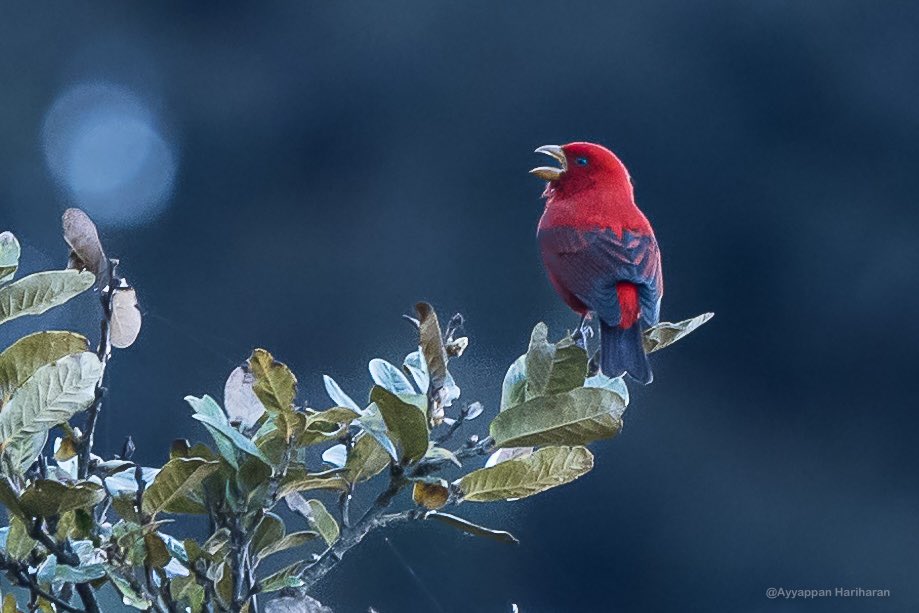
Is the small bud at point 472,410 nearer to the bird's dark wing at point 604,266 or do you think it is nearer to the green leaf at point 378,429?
the green leaf at point 378,429

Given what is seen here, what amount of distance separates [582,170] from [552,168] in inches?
1.8

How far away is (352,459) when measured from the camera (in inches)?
26.0

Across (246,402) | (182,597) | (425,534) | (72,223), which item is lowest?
(425,534)

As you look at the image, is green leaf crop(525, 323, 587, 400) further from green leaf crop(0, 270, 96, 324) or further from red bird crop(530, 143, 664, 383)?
red bird crop(530, 143, 664, 383)

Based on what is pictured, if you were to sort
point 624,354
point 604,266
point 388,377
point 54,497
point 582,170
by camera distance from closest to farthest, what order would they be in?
1. point 54,497
2. point 388,377
3. point 624,354
4. point 604,266
5. point 582,170

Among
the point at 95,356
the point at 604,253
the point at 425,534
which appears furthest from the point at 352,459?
the point at 425,534

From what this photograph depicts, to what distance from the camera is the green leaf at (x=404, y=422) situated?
1.95 feet

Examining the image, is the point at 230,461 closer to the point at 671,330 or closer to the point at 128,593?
the point at 128,593

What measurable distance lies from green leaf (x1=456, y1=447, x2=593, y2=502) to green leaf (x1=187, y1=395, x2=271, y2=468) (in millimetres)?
132

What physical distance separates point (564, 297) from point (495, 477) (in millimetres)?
641

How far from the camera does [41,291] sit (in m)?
0.66

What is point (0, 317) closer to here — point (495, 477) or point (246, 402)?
point (246, 402)

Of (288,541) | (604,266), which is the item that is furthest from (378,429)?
(604,266)

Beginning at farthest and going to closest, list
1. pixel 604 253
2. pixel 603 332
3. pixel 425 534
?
pixel 425 534, pixel 604 253, pixel 603 332
